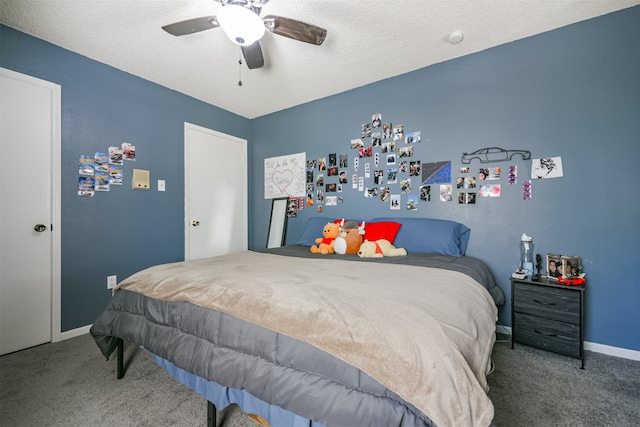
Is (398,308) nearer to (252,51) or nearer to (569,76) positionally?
(252,51)

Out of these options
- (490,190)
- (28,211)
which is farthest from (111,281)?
(490,190)

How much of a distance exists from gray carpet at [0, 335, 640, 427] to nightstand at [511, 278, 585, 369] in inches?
4.7

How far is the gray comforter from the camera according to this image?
0.78 metres

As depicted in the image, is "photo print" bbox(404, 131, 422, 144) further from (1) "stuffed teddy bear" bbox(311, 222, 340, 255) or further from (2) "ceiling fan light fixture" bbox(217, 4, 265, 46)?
(2) "ceiling fan light fixture" bbox(217, 4, 265, 46)

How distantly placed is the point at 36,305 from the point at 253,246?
2.33 m

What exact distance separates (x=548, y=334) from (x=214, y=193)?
366 centimetres

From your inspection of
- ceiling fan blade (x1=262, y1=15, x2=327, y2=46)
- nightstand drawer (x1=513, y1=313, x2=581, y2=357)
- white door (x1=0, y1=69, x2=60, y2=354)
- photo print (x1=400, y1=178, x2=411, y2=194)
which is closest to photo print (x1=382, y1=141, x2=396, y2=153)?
photo print (x1=400, y1=178, x2=411, y2=194)

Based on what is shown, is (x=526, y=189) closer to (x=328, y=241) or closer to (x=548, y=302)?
(x=548, y=302)

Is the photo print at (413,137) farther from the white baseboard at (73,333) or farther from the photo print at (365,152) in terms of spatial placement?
the white baseboard at (73,333)

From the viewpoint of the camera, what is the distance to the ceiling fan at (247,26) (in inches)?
59.7

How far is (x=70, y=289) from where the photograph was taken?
239 centimetres

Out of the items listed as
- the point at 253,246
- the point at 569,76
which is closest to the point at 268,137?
the point at 253,246

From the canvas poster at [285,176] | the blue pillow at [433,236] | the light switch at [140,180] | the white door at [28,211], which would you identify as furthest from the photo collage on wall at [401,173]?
the white door at [28,211]

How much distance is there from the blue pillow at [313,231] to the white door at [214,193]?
129 cm
